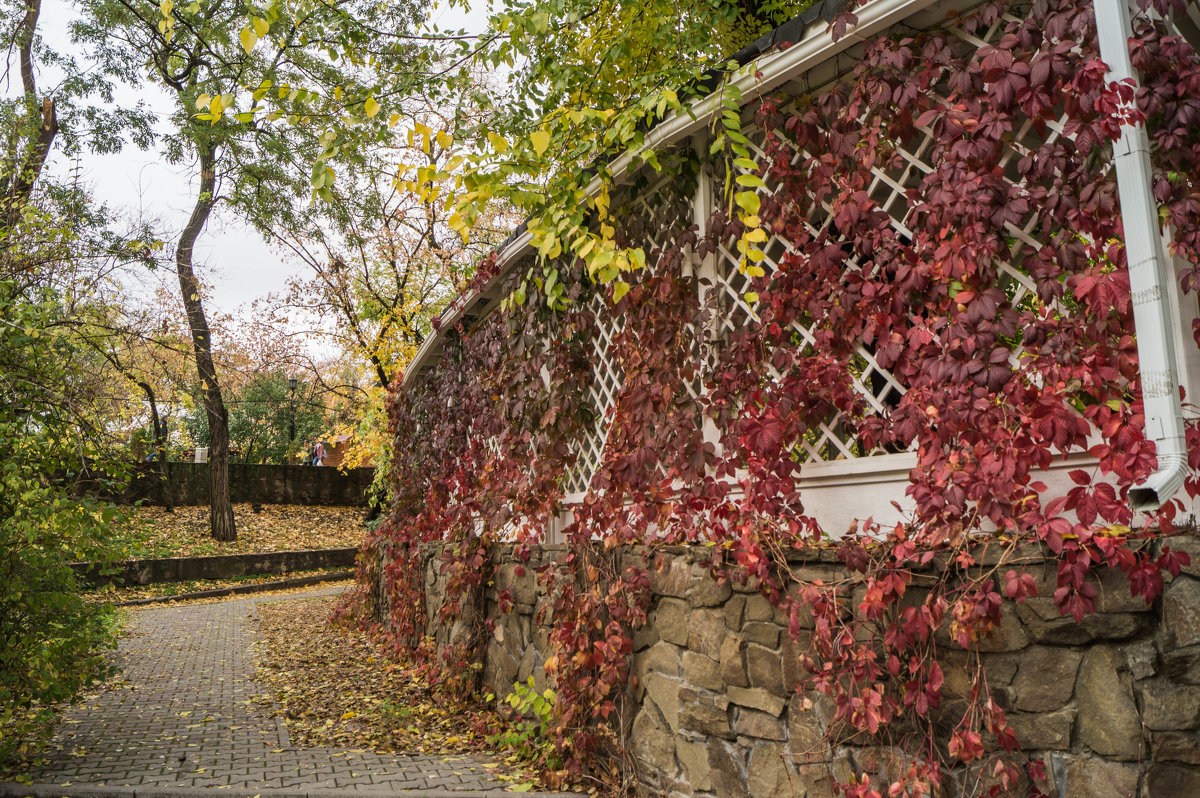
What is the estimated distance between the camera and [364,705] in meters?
5.83

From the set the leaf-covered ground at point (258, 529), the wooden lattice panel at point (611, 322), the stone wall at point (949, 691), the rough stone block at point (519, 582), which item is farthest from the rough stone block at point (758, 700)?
the leaf-covered ground at point (258, 529)

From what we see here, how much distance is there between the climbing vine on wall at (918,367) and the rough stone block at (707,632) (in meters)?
0.25

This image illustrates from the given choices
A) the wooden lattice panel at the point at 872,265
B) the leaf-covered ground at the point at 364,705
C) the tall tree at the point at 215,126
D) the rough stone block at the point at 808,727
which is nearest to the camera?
the wooden lattice panel at the point at 872,265

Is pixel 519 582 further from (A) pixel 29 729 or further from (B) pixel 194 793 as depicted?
(A) pixel 29 729

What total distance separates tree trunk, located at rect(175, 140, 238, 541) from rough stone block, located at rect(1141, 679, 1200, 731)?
16.0m

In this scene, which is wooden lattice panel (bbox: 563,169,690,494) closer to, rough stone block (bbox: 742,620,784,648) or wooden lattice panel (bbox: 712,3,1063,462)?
wooden lattice panel (bbox: 712,3,1063,462)

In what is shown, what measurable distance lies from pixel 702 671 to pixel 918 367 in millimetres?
1498

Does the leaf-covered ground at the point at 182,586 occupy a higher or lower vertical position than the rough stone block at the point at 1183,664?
lower

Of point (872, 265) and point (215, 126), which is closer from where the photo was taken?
point (872, 265)

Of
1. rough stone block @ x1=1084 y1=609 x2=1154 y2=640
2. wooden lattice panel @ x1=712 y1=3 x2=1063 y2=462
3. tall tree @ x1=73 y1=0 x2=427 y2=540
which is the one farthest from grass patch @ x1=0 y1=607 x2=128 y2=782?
tall tree @ x1=73 y1=0 x2=427 y2=540

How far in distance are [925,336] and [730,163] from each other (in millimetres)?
1203

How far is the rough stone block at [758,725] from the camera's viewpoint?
287 centimetres

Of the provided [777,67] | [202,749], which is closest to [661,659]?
[777,67]

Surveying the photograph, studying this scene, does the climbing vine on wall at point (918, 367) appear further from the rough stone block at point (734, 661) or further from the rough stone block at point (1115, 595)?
the rough stone block at point (734, 661)
